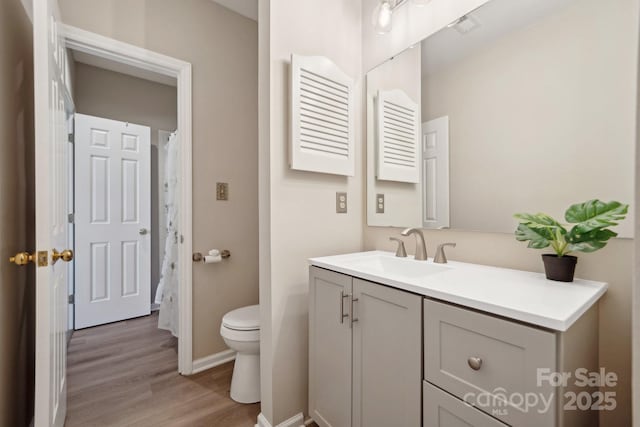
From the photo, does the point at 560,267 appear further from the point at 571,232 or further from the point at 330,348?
the point at 330,348

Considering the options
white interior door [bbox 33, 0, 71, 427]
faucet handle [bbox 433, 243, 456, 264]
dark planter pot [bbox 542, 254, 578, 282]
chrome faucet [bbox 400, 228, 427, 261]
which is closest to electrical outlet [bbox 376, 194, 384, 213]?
chrome faucet [bbox 400, 228, 427, 261]

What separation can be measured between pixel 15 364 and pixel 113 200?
6.65 ft

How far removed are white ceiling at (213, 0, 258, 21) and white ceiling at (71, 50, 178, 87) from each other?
0.90 m

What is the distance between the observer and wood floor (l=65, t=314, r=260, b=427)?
1.59 m

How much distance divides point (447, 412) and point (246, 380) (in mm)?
1308

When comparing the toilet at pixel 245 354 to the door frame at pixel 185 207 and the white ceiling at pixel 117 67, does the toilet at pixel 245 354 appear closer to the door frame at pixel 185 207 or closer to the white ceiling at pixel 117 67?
the door frame at pixel 185 207

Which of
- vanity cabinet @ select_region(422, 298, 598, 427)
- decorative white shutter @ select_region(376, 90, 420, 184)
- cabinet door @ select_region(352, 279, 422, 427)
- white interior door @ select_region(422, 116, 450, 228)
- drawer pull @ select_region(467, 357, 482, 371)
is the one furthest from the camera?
decorative white shutter @ select_region(376, 90, 420, 184)

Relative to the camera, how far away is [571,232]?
0.89 meters

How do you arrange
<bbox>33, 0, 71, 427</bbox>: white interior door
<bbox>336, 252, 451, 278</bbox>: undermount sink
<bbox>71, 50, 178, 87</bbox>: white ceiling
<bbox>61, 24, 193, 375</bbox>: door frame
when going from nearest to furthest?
<bbox>33, 0, 71, 427</bbox>: white interior door → <bbox>336, 252, 451, 278</bbox>: undermount sink → <bbox>61, 24, 193, 375</bbox>: door frame → <bbox>71, 50, 178, 87</bbox>: white ceiling

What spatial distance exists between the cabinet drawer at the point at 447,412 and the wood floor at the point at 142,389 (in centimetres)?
111

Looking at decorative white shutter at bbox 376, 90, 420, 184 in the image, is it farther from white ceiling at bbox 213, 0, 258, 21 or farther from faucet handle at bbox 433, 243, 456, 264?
white ceiling at bbox 213, 0, 258, 21

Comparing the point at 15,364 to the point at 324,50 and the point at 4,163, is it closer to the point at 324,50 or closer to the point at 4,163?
the point at 4,163

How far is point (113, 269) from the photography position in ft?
9.88

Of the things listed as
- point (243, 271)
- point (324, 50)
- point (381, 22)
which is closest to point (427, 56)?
point (381, 22)
